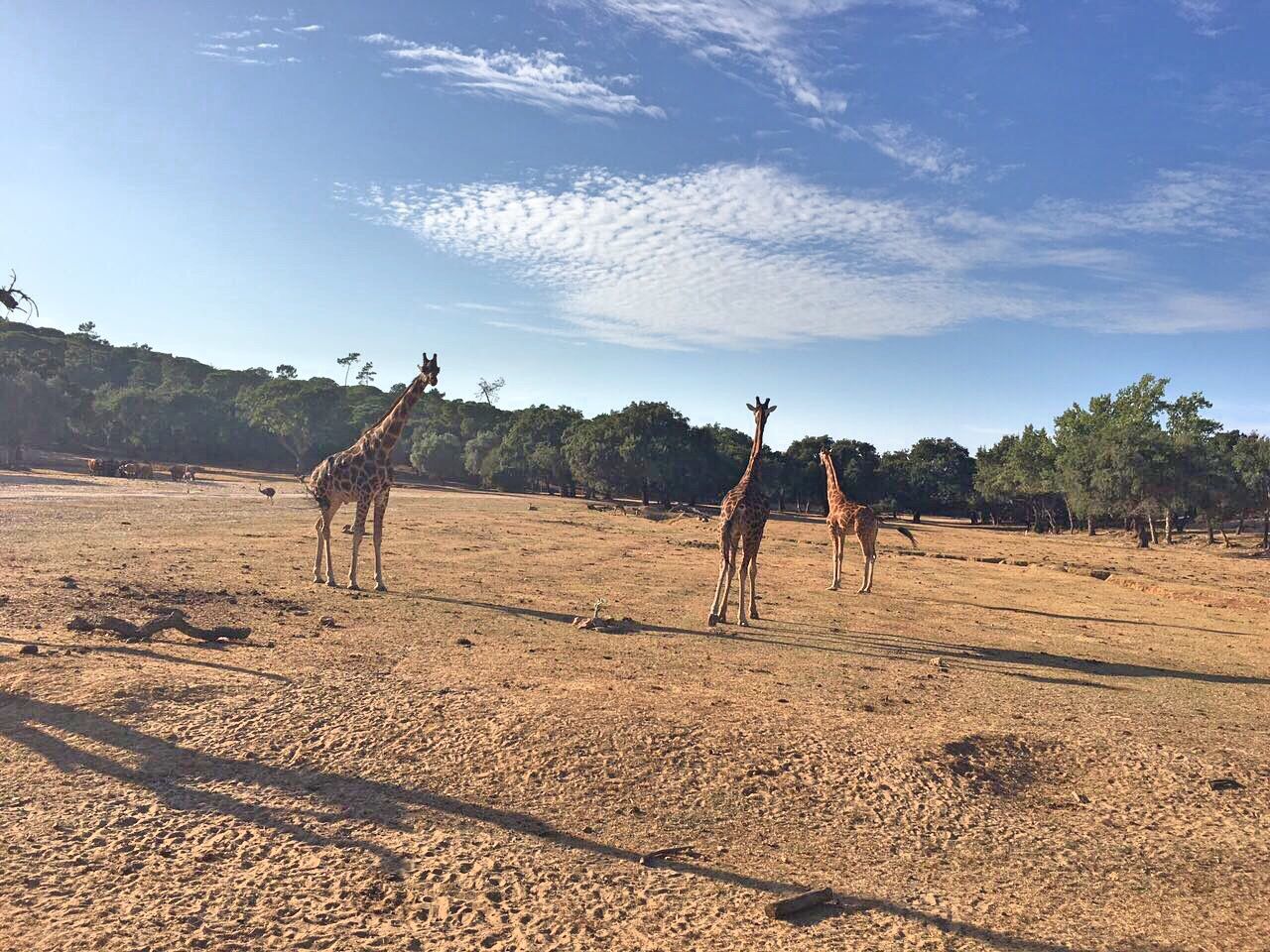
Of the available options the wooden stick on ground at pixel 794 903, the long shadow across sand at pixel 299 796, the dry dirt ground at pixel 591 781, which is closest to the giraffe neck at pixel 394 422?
the dry dirt ground at pixel 591 781

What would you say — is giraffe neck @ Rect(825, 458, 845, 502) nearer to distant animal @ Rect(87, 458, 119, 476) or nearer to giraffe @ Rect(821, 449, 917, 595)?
giraffe @ Rect(821, 449, 917, 595)

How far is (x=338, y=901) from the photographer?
15.1 feet

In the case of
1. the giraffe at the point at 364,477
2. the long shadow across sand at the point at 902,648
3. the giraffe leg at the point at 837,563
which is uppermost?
the giraffe at the point at 364,477

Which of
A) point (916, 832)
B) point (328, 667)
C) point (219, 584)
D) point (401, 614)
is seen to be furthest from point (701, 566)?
point (916, 832)

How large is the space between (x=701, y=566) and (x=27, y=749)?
18.9m

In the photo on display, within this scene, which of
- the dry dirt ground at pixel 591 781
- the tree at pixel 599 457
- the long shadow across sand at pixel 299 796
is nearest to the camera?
the dry dirt ground at pixel 591 781

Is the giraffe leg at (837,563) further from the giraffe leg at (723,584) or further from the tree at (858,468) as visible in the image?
the tree at (858,468)

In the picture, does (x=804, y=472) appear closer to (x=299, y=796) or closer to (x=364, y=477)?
(x=364, y=477)

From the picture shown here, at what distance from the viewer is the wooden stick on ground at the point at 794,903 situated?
4.81 m

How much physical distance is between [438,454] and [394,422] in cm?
6648

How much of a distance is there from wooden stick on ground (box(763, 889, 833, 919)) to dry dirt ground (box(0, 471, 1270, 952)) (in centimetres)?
8

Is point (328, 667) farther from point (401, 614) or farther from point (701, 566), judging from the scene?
point (701, 566)

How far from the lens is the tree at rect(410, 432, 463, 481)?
81000mm

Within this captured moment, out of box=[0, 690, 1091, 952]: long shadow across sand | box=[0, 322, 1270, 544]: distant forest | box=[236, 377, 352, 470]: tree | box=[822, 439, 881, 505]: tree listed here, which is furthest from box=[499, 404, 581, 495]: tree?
box=[0, 690, 1091, 952]: long shadow across sand
